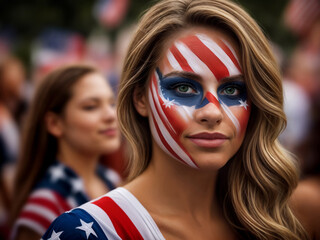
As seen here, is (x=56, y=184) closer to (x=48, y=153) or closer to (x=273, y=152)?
(x=48, y=153)

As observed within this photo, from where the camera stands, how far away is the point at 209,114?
6.98 feet

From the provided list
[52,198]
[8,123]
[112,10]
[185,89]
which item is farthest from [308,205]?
[112,10]

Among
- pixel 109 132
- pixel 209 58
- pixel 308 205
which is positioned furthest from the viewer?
pixel 109 132

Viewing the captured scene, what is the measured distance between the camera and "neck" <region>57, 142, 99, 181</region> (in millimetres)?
3928

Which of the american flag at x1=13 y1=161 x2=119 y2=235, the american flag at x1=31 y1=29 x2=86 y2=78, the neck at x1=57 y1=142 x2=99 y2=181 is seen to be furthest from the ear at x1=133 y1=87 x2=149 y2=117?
the american flag at x1=31 y1=29 x2=86 y2=78

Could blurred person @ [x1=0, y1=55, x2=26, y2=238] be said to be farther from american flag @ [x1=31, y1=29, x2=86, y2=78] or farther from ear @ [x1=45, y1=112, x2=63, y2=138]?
american flag @ [x1=31, y1=29, x2=86, y2=78]

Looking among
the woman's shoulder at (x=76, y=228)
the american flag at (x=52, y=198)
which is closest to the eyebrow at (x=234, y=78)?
the woman's shoulder at (x=76, y=228)

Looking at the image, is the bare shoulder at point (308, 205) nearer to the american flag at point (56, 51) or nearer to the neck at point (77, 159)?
the neck at point (77, 159)

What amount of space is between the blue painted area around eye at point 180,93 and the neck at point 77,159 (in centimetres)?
186

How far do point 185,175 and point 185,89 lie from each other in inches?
17.4

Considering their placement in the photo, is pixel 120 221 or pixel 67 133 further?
A: pixel 67 133

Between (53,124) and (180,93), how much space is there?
6.70ft

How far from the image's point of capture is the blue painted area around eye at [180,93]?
7.22ft

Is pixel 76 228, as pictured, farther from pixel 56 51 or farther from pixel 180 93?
pixel 56 51
